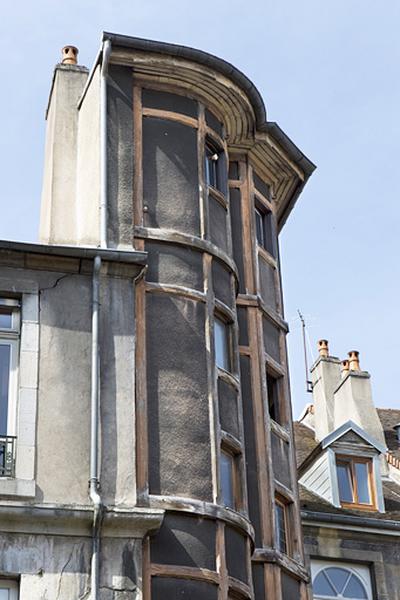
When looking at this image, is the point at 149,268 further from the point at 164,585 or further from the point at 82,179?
the point at 164,585

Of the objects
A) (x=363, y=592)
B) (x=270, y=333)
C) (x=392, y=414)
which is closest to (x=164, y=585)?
(x=270, y=333)

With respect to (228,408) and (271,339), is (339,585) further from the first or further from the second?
(228,408)

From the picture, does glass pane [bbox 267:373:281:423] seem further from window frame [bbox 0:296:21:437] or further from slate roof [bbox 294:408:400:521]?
window frame [bbox 0:296:21:437]

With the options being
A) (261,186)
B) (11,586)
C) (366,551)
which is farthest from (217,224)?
(366,551)

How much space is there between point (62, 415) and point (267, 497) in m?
4.17

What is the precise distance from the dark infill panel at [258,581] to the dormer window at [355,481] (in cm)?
680

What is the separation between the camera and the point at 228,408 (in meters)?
22.5

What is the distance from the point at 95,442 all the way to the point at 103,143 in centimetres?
530

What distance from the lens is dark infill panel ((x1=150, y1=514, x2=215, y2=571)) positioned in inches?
797

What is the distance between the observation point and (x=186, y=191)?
2381 centimetres

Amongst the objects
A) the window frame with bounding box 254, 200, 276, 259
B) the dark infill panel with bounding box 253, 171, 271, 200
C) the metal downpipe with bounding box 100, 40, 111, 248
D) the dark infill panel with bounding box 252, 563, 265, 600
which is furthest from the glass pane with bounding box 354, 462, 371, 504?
the metal downpipe with bounding box 100, 40, 111, 248

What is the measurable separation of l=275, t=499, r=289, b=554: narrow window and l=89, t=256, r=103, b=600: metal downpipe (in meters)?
4.25

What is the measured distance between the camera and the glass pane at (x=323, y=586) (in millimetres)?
27578

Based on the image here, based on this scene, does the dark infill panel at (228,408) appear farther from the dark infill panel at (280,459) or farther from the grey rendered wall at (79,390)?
the grey rendered wall at (79,390)
